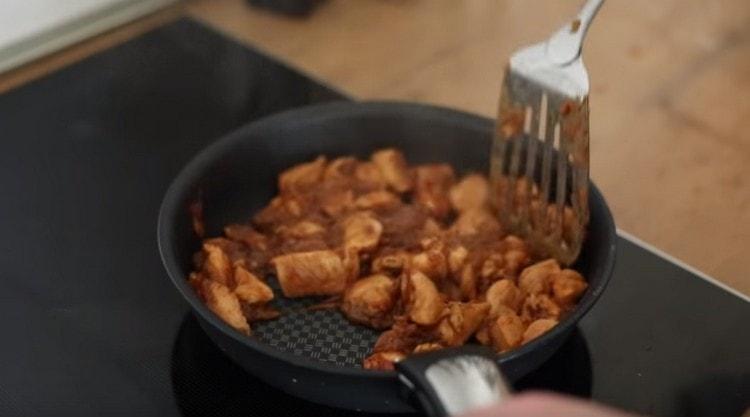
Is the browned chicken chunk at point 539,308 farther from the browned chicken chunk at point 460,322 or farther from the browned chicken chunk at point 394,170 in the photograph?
the browned chicken chunk at point 394,170

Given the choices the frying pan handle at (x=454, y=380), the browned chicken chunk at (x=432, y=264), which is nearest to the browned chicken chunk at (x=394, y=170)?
the browned chicken chunk at (x=432, y=264)

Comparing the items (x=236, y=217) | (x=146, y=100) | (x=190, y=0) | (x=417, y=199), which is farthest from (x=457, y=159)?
(x=190, y=0)

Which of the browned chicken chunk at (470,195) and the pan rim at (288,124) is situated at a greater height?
the pan rim at (288,124)

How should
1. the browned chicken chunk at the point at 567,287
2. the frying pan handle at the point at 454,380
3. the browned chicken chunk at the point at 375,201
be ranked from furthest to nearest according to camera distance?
the browned chicken chunk at the point at 375,201 < the browned chicken chunk at the point at 567,287 < the frying pan handle at the point at 454,380

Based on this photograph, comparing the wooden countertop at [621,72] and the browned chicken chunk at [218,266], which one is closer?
the browned chicken chunk at [218,266]

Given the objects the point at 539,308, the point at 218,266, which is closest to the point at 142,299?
the point at 218,266

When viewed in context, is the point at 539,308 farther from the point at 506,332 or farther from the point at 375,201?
the point at 375,201

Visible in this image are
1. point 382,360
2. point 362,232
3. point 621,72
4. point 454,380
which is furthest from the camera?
point 621,72
